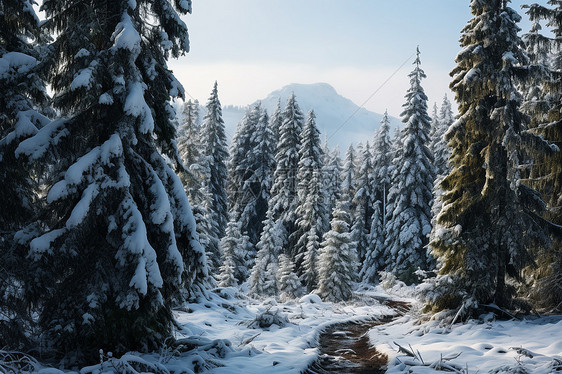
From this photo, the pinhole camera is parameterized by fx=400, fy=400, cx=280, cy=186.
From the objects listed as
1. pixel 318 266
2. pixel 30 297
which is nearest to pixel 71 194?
pixel 30 297

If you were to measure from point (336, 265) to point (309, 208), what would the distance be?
772 cm

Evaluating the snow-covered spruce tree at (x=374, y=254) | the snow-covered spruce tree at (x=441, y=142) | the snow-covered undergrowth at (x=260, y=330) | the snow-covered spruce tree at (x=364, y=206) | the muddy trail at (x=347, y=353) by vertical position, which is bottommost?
the muddy trail at (x=347, y=353)

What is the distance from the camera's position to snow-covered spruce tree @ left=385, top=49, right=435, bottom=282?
34.3 metres

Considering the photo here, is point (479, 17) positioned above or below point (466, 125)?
above

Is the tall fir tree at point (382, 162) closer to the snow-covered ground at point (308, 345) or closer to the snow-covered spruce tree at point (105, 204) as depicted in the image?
the snow-covered ground at point (308, 345)

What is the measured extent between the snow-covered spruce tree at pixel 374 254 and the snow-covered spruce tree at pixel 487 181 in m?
26.3

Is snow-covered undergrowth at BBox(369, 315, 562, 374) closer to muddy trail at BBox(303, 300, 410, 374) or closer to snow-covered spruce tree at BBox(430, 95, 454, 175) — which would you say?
muddy trail at BBox(303, 300, 410, 374)

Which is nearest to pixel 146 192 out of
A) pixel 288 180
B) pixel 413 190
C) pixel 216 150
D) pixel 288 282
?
pixel 288 282

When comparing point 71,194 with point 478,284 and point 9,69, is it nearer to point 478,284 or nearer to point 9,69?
point 9,69

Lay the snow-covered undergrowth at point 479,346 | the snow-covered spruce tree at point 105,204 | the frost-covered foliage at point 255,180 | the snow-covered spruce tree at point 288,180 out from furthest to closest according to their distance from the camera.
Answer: the frost-covered foliage at point 255,180 → the snow-covered spruce tree at point 288,180 → the snow-covered undergrowth at point 479,346 → the snow-covered spruce tree at point 105,204

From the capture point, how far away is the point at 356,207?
4681cm

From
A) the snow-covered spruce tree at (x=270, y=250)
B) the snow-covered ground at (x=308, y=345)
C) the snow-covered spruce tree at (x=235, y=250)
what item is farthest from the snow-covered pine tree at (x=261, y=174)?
the snow-covered ground at (x=308, y=345)

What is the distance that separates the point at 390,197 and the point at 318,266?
11.4 metres

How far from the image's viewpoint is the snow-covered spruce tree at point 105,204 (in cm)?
711
